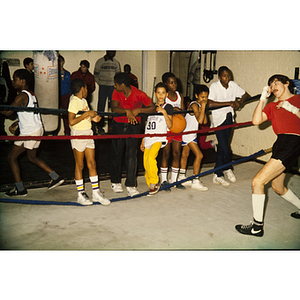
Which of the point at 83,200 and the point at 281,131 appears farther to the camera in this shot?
the point at 83,200

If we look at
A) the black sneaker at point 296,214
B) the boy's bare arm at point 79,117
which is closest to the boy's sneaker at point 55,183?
the boy's bare arm at point 79,117

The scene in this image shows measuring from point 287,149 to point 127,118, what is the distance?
184 centimetres

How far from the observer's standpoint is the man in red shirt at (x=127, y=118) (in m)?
3.79

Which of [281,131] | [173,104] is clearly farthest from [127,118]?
[281,131]

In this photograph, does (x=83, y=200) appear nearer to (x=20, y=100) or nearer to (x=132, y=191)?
(x=132, y=191)

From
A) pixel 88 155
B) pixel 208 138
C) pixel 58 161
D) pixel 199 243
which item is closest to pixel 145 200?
pixel 88 155

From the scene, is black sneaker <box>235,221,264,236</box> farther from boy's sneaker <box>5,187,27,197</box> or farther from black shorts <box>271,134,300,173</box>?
boy's sneaker <box>5,187,27,197</box>

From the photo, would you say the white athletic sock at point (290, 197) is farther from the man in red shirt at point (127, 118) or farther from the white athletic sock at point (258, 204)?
the man in red shirt at point (127, 118)

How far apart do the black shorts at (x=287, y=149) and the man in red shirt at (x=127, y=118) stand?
1.48 m

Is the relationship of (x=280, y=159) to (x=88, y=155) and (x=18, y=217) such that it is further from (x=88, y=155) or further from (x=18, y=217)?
(x=18, y=217)

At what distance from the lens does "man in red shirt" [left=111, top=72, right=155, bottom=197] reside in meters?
3.79

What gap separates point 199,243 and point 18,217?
1.88m

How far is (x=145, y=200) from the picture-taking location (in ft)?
13.1

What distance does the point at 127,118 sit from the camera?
3957mm
